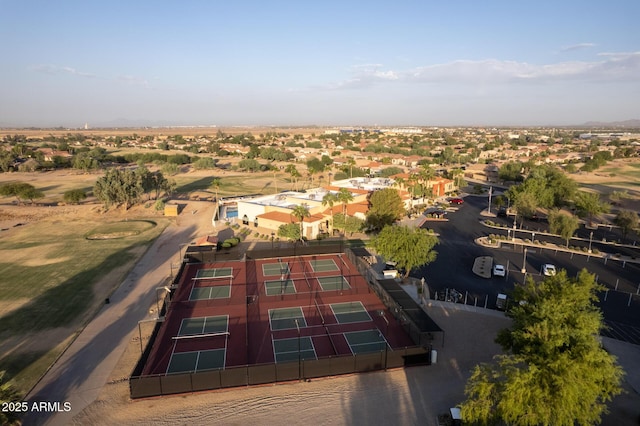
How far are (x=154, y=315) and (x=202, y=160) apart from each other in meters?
90.7

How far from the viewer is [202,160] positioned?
112250 millimetres

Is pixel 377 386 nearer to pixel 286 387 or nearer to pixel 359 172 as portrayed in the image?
pixel 286 387

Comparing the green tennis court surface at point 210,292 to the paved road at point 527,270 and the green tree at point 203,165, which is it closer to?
the paved road at point 527,270

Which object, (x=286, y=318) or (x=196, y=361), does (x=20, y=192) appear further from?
(x=196, y=361)

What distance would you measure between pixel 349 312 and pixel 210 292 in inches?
437

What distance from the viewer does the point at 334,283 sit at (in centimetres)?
Answer: 3281

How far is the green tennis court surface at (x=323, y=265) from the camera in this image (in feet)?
118

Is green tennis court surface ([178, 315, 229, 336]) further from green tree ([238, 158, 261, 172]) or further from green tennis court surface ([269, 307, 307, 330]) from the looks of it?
green tree ([238, 158, 261, 172])

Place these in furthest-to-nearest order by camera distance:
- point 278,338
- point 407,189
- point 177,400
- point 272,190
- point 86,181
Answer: point 86,181, point 272,190, point 407,189, point 278,338, point 177,400

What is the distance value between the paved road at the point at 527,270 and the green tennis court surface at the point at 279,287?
11.0 metres

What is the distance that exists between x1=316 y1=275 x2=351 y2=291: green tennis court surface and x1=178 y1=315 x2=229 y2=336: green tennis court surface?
871 cm

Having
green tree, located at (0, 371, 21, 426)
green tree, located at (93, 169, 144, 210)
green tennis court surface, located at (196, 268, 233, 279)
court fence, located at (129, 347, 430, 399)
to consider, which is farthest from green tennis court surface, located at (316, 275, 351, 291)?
green tree, located at (93, 169, 144, 210)

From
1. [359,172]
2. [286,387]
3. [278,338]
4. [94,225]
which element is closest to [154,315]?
[278,338]

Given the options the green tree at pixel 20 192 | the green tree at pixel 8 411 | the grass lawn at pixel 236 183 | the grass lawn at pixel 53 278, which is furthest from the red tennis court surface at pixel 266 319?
the green tree at pixel 20 192
